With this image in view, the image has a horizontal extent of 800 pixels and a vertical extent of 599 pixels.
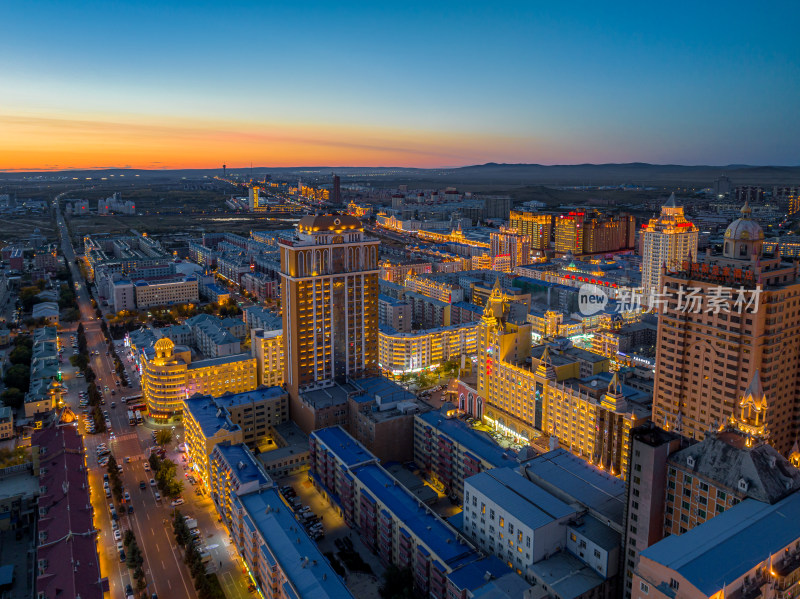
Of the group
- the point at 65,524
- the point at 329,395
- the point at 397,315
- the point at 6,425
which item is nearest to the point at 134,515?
the point at 65,524

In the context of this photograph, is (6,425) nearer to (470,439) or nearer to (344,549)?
(344,549)

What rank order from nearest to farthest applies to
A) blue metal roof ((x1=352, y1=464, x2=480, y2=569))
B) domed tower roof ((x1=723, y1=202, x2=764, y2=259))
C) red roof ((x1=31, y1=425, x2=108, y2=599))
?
red roof ((x1=31, y1=425, x2=108, y2=599)), blue metal roof ((x1=352, y1=464, x2=480, y2=569)), domed tower roof ((x1=723, y1=202, x2=764, y2=259))

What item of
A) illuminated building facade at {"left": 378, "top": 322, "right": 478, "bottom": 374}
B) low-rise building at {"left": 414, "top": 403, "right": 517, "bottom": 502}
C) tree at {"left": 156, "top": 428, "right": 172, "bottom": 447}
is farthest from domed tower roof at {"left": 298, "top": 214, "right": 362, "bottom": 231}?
tree at {"left": 156, "top": 428, "right": 172, "bottom": 447}

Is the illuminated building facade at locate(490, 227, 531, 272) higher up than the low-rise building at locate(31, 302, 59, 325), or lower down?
higher up

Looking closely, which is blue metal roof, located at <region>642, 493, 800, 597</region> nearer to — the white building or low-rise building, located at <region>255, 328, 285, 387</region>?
the white building

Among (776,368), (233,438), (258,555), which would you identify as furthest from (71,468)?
(776,368)

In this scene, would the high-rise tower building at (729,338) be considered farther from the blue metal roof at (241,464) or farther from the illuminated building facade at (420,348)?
the illuminated building facade at (420,348)
